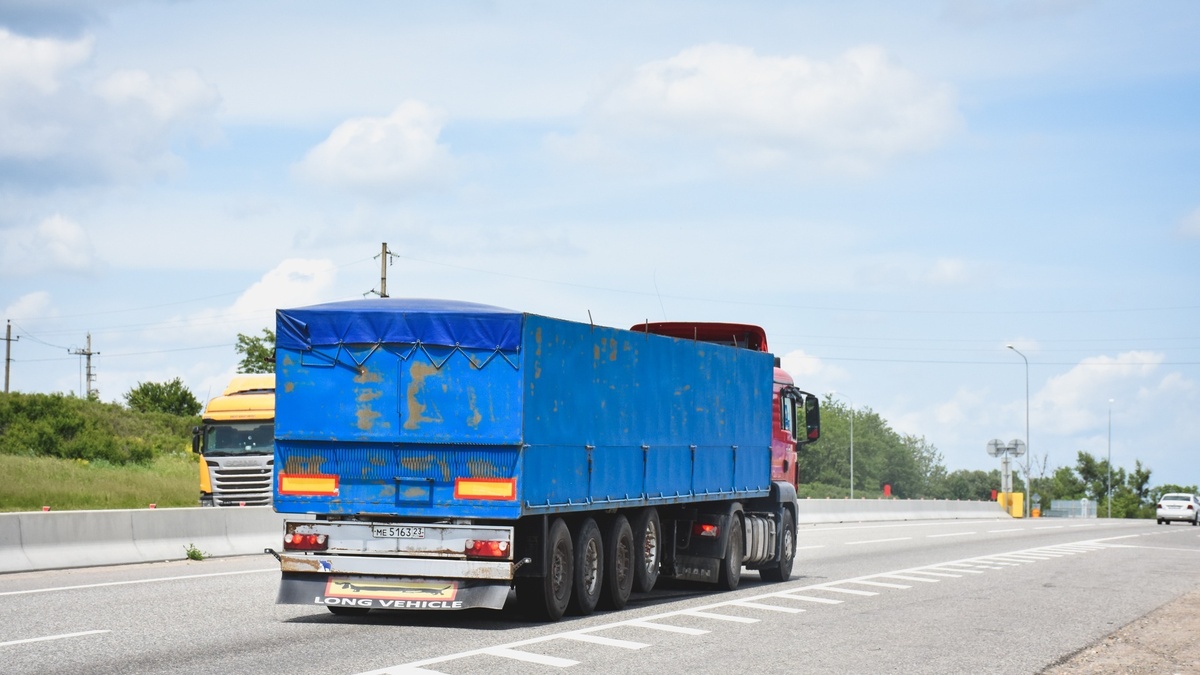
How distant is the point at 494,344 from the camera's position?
13.3m

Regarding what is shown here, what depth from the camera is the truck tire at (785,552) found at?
20.4m

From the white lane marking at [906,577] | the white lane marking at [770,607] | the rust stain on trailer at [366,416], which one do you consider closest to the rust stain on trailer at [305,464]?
the rust stain on trailer at [366,416]

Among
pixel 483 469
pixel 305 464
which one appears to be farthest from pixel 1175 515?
pixel 305 464

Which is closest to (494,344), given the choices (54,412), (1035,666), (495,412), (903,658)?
(495,412)

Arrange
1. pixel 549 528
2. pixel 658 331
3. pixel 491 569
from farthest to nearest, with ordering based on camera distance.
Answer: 1. pixel 658 331
2. pixel 549 528
3. pixel 491 569

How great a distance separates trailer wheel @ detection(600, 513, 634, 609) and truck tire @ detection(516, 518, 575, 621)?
3.24 feet

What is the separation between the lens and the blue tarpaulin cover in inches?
523

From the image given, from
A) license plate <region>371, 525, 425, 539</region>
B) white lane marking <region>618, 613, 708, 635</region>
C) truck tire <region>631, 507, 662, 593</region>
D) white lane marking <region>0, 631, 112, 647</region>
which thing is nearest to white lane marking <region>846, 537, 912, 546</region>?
truck tire <region>631, 507, 662, 593</region>

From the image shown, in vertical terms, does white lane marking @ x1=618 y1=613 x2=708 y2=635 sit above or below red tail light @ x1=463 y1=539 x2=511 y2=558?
below

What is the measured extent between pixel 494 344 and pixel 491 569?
2.05m

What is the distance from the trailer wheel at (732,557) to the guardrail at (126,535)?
831cm

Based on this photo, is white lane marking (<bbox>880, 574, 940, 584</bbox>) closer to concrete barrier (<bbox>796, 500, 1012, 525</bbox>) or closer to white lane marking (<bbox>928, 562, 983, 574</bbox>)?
white lane marking (<bbox>928, 562, 983, 574</bbox>)

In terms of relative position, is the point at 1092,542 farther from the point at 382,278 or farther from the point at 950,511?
the point at 382,278

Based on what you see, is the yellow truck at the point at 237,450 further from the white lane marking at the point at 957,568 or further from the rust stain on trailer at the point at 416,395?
the rust stain on trailer at the point at 416,395
